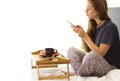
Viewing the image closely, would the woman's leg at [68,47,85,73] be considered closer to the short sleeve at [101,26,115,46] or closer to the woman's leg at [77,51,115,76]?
the woman's leg at [77,51,115,76]

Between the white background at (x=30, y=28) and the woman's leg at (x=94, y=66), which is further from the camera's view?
the white background at (x=30, y=28)

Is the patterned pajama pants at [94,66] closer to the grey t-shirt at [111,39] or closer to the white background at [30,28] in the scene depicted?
the grey t-shirt at [111,39]

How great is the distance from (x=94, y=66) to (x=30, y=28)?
1.21 metres

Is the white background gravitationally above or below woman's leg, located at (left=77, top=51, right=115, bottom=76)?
above

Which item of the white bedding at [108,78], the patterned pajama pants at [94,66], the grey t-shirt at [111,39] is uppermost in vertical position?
the grey t-shirt at [111,39]

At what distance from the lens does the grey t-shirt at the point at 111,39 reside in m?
1.71

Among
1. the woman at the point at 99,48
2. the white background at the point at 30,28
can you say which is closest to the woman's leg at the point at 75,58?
the woman at the point at 99,48

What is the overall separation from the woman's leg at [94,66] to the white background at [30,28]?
1009 mm

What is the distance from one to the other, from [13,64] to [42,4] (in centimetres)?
71

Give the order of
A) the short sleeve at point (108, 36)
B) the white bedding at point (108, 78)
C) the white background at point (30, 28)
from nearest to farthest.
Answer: the white bedding at point (108, 78), the short sleeve at point (108, 36), the white background at point (30, 28)

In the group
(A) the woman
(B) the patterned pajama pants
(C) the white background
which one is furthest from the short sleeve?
(C) the white background

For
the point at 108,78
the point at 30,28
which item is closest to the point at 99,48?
the point at 108,78

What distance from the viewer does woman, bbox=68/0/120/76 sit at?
1.62 metres

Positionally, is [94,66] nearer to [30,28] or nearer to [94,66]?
[94,66]
